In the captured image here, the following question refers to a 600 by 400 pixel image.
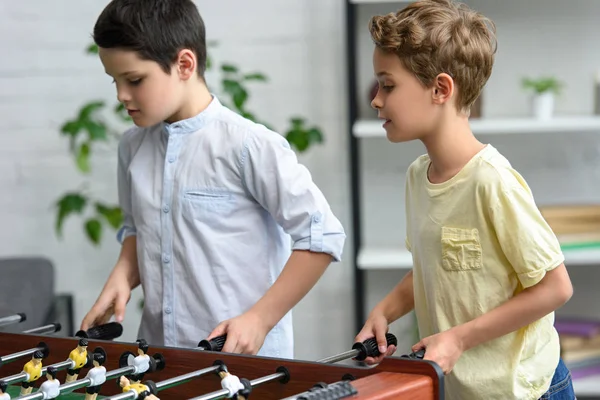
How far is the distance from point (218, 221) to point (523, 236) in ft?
1.95

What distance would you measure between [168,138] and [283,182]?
0.90ft

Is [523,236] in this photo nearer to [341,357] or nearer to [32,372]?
[341,357]

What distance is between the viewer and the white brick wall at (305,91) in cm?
322

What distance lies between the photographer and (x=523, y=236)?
1331 mm

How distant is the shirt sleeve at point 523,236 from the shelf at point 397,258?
167 centimetres

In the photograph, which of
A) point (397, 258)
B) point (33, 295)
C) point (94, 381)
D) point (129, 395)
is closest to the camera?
point (129, 395)

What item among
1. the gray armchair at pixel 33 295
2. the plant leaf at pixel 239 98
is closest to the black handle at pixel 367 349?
the gray armchair at pixel 33 295

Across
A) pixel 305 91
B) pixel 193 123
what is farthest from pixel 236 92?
pixel 193 123

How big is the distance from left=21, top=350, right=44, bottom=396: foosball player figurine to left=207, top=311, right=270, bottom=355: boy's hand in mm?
273

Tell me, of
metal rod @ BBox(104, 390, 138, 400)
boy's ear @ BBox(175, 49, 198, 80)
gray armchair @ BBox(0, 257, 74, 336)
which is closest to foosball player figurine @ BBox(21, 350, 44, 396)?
→ metal rod @ BBox(104, 390, 138, 400)

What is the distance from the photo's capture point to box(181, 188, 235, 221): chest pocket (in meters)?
1.68

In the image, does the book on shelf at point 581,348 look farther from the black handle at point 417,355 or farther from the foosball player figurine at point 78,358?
the foosball player figurine at point 78,358

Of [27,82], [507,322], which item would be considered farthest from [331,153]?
[507,322]

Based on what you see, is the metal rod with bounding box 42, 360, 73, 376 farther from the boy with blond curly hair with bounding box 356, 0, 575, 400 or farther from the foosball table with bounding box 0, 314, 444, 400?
the boy with blond curly hair with bounding box 356, 0, 575, 400
